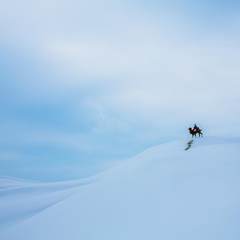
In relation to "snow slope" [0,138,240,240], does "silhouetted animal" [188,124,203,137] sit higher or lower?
higher

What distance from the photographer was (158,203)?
2202 cm

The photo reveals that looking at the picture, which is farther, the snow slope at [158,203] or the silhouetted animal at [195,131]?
the silhouetted animal at [195,131]

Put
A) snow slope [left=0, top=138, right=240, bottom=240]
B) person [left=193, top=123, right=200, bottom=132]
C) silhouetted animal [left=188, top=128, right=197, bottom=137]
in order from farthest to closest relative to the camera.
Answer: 1. person [left=193, top=123, right=200, bottom=132]
2. silhouetted animal [left=188, top=128, right=197, bottom=137]
3. snow slope [left=0, top=138, right=240, bottom=240]

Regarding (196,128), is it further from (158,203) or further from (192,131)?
(158,203)

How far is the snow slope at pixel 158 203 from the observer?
1891 centimetres

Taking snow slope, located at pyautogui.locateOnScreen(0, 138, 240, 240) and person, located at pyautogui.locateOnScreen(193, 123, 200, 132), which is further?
person, located at pyautogui.locateOnScreen(193, 123, 200, 132)

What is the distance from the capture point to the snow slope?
18906 millimetres

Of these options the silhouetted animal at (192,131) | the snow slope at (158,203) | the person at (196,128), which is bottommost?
the snow slope at (158,203)

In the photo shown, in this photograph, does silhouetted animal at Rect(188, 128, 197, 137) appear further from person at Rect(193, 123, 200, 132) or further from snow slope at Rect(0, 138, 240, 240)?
snow slope at Rect(0, 138, 240, 240)

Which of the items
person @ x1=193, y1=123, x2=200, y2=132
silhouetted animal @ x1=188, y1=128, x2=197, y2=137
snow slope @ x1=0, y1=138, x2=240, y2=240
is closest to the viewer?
snow slope @ x1=0, y1=138, x2=240, y2=240

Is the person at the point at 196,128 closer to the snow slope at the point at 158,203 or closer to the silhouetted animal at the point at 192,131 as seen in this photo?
the silhouetted animal at the point at 192,131

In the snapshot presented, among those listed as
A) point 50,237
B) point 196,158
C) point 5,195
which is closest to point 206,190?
point 196,158

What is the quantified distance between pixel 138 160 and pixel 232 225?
14413 millimetres

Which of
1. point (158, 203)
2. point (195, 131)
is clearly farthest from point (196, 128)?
point (158, 203)
